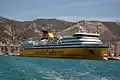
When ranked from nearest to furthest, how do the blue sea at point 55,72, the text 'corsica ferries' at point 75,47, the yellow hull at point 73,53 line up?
the blue sea at point 55,72 < the text 'corsica ferries' at point 75,47 < the yellow hull at point 73,53

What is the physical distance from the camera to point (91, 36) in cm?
9488

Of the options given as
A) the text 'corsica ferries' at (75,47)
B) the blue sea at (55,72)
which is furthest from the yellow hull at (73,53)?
the blue sea at (55,72)

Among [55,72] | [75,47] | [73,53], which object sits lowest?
[73,53]

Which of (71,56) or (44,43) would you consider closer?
(71,56)

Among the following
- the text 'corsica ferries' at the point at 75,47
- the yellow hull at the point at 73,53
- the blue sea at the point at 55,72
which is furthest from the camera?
the yellow hull at the point at 73,53

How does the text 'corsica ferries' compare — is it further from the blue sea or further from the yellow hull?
the blue sea

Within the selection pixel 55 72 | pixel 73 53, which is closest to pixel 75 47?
pixel 73 53

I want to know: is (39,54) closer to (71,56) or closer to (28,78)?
(71,56)

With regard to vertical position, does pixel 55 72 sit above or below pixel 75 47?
below

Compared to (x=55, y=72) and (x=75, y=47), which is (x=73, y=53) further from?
(x=55, y=72)

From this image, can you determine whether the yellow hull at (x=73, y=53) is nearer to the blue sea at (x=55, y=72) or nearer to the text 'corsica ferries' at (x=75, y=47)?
the text 'corsica ferries' at (x=75, y=47)

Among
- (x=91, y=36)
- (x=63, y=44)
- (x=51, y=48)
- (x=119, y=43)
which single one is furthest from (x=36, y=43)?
(x=119, y=43)

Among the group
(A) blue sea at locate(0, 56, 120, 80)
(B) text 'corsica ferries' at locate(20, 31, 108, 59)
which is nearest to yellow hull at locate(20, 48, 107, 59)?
(B) text 'corsica ferries' at locate(20, 31, 108, 59)

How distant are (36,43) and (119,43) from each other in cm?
7608
